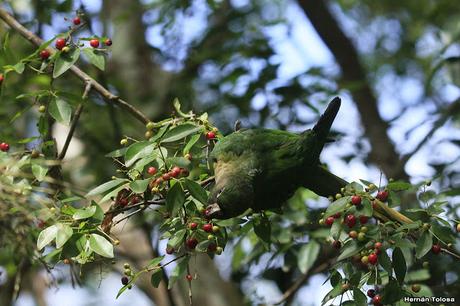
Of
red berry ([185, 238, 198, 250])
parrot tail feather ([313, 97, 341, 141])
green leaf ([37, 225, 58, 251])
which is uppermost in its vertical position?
green leaf ([37, 225, 58, 251])

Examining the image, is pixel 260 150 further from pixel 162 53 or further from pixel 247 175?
pixel 162 53

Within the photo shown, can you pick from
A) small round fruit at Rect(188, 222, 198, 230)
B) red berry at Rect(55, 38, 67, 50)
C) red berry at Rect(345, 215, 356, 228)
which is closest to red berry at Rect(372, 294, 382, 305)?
red berry at Rect(345, 215, 356, 228)

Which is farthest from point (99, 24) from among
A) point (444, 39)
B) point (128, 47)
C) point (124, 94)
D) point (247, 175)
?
point (247, 175)

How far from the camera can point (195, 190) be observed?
2.74 meters

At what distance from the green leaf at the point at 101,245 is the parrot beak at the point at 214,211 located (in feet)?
1.46

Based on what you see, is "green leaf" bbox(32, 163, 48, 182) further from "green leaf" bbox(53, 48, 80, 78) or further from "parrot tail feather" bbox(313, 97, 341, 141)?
"parrot tail feather" bbox(313, 97, 341, 141)

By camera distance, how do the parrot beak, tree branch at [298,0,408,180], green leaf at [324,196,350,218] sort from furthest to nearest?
tree branch at [298,0,408,180] → the parrot beak → green leaf at [324,196,350,218]

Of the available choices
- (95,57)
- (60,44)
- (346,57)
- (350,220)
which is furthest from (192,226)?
(346,57)

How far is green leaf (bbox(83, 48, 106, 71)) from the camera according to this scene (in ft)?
10.2

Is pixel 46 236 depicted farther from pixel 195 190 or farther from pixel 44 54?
pixel 44 54

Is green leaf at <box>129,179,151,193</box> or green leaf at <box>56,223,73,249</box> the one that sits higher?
green leaf at <box>56,223,73,249</box>

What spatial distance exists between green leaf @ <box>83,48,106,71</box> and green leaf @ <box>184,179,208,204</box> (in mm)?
752

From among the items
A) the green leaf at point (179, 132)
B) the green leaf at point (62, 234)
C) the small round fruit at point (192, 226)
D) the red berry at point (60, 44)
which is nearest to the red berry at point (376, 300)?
the small round fruit at point (192, 226)

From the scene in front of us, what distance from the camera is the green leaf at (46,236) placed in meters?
2.62
